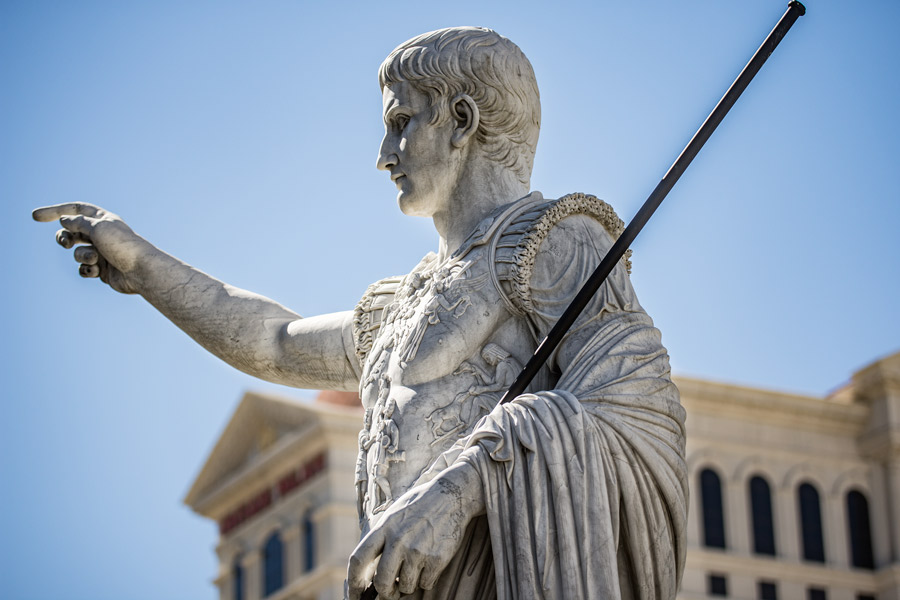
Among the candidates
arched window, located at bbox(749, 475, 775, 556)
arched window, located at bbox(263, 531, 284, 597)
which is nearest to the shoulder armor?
arched window, located at bbox(749, 475, 775, 556)

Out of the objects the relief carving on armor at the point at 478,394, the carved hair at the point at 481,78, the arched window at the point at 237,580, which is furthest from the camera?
the arched window at the point at 237,580

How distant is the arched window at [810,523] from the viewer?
216 ft

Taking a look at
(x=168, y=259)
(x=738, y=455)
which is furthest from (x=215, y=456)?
(x=168, y=259)

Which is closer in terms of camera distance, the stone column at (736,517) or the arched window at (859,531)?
the stone column at (736,517)

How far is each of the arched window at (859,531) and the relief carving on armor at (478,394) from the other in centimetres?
6007

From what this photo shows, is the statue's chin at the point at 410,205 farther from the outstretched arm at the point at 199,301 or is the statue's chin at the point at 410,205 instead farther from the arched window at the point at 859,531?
the arched window at the point at 859,531

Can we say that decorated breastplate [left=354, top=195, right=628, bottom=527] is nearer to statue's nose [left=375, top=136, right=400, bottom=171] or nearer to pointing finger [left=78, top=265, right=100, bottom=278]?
statue's nose [left=375, top=136, right=400, bottom=171]

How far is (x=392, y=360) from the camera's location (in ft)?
28.1

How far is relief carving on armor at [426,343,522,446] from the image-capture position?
8.24 metres

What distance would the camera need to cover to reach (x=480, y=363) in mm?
8406

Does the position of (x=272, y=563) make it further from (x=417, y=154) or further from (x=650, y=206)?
(x=650, y=206)

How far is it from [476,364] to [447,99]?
3.91 ft

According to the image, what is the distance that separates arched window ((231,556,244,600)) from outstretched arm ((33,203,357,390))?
6090cm

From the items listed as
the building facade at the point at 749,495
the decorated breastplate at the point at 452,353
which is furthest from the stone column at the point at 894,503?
the decorated breastplate at the point at 452,353
